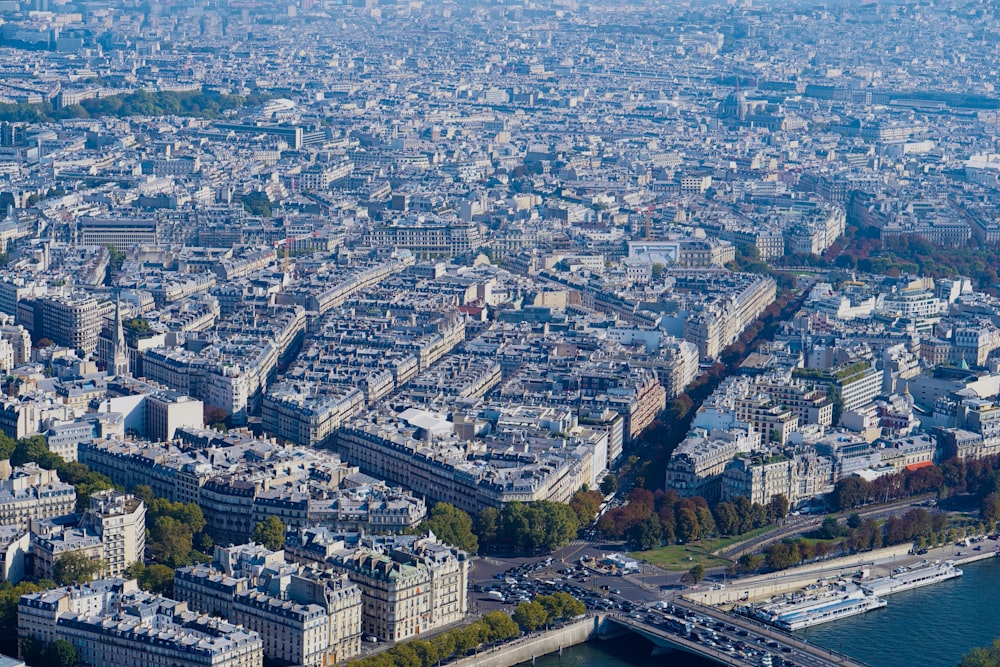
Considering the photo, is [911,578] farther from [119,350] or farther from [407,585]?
[119,350]

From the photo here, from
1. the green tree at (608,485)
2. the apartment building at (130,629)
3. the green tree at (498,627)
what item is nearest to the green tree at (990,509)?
the green tree at (608,485)

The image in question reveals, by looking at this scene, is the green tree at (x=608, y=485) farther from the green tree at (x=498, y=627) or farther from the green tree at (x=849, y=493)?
the green tree at (x=498, y=627)

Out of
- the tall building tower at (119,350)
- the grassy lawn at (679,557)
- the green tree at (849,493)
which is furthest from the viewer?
the tall building tower at (119,350)

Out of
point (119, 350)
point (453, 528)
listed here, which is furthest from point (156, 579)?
point (119, 350)

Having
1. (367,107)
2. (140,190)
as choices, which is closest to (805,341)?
(140,190)

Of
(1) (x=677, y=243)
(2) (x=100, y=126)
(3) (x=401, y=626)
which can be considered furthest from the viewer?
(2) (x=100, y=126)

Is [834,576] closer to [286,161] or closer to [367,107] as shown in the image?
[286,161]

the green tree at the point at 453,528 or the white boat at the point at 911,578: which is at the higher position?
the green tree at the point at 453,528
